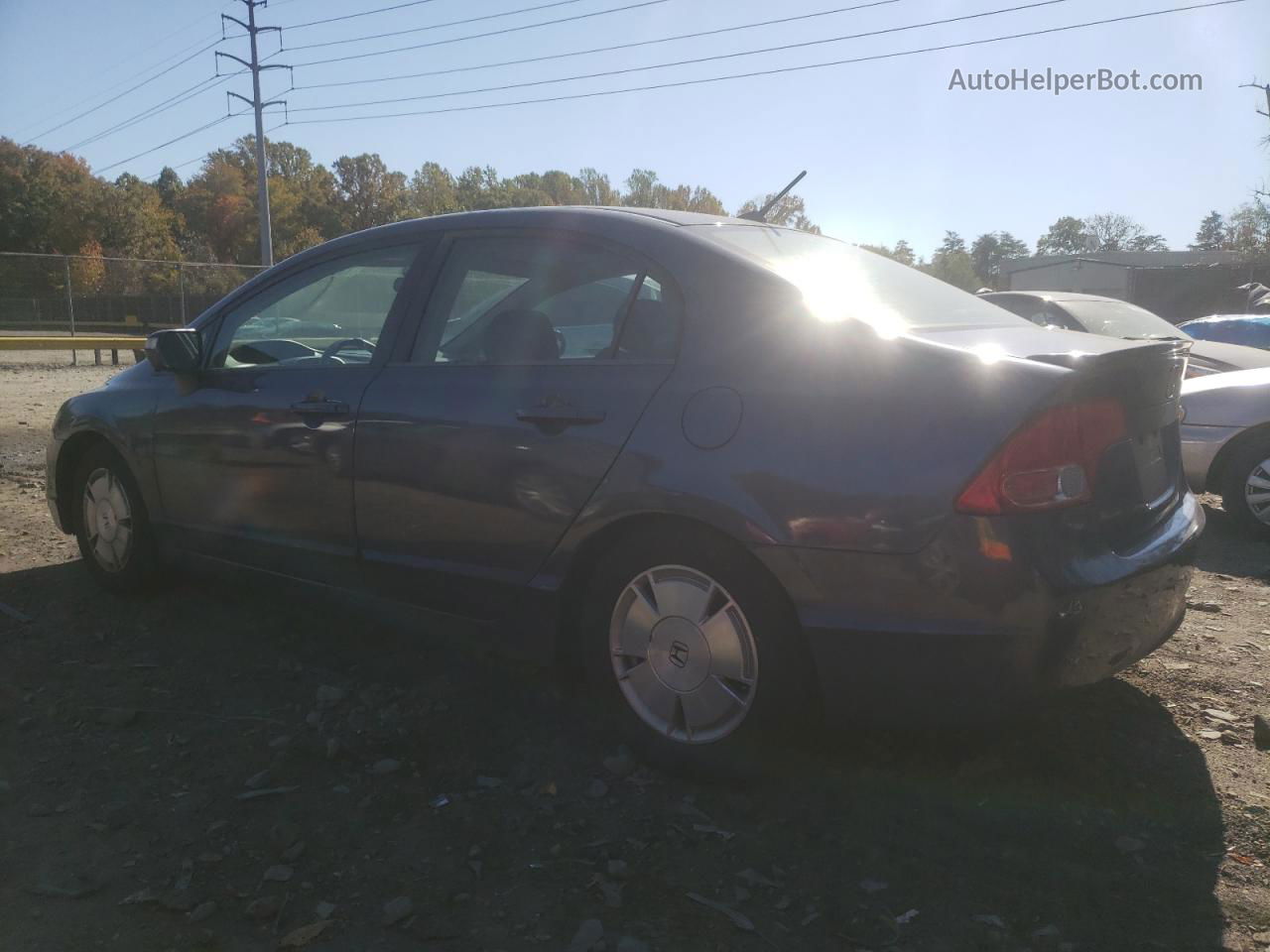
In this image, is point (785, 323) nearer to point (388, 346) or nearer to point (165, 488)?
point (388, 346)

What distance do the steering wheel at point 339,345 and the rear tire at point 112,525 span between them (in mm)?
1254

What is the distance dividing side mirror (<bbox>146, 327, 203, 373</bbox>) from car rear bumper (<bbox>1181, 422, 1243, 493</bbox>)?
214 inches

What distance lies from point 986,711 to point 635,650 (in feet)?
3.18

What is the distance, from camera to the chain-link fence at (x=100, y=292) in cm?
2572

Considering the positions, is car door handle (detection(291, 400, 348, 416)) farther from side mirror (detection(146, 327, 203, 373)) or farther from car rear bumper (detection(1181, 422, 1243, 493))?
car rear bumper (detection(1181, 422, 1243, 493))

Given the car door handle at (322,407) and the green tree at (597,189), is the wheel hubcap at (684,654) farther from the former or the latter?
the green tree at (597,189)

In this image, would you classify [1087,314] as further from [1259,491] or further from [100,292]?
[100,292]

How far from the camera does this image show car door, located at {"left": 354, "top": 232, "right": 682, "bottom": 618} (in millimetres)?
3107

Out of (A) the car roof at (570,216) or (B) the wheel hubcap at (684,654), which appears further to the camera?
(A) the car roof at (570,216)

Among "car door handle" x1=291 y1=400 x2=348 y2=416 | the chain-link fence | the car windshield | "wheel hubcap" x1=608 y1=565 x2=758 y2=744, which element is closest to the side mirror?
"car door handle" x1=291 y1=400 x2=348 y2=416

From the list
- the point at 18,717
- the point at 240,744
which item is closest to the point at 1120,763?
the point at 240,744

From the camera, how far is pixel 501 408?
328 centimetres

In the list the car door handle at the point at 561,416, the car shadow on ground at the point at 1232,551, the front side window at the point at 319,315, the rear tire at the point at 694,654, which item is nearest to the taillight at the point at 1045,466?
the rear tire at the point at 694,654

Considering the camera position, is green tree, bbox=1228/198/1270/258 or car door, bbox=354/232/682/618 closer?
car door, bbox=354/232/682/618
